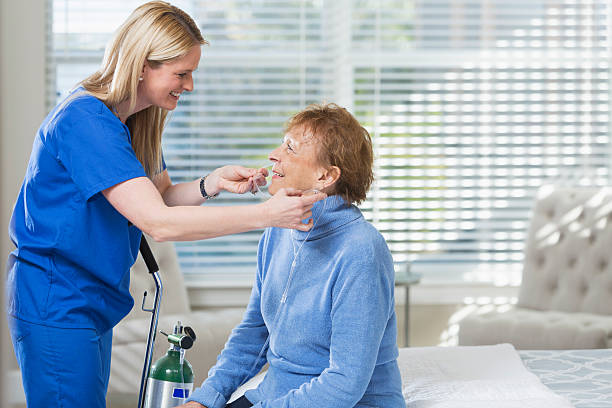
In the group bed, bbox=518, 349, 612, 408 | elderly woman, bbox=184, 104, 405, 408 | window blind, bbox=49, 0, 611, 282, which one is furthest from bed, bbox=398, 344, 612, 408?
window blind, bbox=49, 0, 611, 282

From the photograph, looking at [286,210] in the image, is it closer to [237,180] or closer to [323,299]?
[323,299]

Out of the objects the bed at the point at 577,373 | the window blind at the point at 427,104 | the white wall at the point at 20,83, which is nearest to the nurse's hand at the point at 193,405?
the bed at the point at 577,373

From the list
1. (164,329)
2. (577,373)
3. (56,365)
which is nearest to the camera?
(56,365)

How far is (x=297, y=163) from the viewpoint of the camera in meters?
1.43

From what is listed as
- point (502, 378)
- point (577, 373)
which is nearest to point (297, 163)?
point (502, 378)

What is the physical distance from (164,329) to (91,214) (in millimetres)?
1303

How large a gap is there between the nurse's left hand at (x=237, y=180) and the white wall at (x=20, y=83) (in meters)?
1.58

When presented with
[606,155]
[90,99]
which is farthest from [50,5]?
[606,155]

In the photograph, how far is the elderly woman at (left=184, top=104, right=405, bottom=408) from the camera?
1.24m

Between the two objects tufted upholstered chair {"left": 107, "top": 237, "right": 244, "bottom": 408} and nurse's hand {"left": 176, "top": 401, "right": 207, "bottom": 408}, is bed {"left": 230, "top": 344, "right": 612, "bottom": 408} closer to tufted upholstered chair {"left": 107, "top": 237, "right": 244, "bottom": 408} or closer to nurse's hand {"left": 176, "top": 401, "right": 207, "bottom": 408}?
nurse's hand {"left": 176, "top": 401, "right": 207, "bottom": 408}

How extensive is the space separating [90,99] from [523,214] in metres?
2.40

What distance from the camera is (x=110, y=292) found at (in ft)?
4.75

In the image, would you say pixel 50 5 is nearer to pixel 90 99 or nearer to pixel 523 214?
pixel 90 99

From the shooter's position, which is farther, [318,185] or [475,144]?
[475,144]
